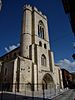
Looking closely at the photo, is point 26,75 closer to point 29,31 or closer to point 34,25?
point 29,31

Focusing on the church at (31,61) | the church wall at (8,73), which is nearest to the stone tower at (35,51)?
the church at (31,61)

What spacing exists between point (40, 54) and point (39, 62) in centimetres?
257

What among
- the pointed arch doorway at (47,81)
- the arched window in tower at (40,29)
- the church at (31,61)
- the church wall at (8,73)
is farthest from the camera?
the arched window in tower at (40,29)

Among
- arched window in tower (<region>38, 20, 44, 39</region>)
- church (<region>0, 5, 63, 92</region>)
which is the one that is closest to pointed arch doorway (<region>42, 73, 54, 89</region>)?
church (<region>0, 5, 63, 92</region>)

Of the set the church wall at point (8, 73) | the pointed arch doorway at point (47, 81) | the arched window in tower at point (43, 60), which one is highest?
the arched window in tower at point (43, 60)

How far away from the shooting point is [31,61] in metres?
32.0

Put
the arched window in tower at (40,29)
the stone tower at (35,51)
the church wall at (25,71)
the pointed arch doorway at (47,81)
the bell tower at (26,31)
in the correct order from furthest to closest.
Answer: the arched window in tower at (40,29) → the bell tower at (26,31) → the pointed arch doorway at (47,81) → the stone tower at (35,51) → the church wall at (25,71)

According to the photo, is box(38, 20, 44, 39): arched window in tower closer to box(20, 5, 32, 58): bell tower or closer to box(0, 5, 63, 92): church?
box(0, 5, 63, 92): church

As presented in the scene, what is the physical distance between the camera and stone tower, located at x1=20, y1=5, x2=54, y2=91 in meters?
30.3

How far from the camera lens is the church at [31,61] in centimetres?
2795

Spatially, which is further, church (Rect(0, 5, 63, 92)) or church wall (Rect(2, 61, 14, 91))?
church (Rect(0, 5, 63, 92))

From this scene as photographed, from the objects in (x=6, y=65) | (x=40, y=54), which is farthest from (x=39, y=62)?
(x=6, y=65)

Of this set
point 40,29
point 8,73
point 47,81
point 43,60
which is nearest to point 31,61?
point 43,60

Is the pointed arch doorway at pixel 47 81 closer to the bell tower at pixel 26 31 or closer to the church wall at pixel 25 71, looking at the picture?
the church wall at pixel 25 71
